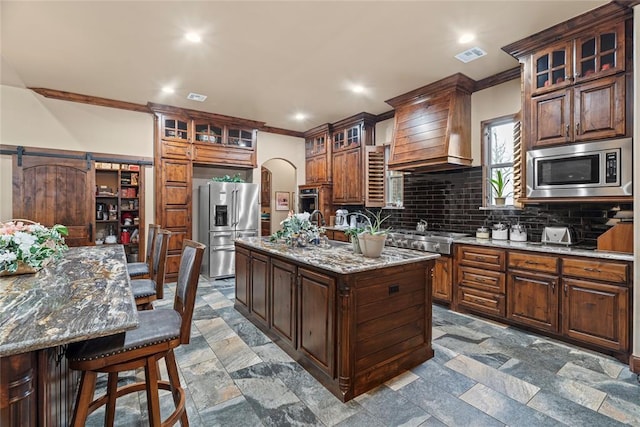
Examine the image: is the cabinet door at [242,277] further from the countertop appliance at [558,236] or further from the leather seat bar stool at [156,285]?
the countertop appliance at [558,236]

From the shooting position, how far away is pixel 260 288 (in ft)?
10.3

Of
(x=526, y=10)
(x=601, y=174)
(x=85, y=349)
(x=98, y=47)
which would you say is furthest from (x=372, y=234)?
(x=98, y=47)

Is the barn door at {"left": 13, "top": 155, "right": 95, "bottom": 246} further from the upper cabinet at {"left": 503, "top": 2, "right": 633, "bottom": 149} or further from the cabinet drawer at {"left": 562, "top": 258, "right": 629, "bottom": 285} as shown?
the cabinet drawer at {"left": 562, "top": 258, "right": 629, "bottom": 285}

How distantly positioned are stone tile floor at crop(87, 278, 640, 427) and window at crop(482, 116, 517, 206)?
5.79 ft

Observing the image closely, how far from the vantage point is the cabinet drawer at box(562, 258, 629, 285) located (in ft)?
8.29

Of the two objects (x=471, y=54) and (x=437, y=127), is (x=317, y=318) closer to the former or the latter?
(x=437, y=127)

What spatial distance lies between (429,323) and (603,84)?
2.57 metres

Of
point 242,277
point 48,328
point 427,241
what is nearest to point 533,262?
point 427,241

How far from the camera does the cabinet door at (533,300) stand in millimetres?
2922

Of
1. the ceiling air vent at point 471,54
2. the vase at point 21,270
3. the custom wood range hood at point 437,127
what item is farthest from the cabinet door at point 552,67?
the vase at point 21,270

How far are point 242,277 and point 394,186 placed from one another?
3170 mm

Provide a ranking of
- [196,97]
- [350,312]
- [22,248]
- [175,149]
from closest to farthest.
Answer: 1. [22,248]
2. [350,312]
3. [196,97]
4. [175,149]

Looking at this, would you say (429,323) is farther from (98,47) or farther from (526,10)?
(98,47)

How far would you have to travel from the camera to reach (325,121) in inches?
236
